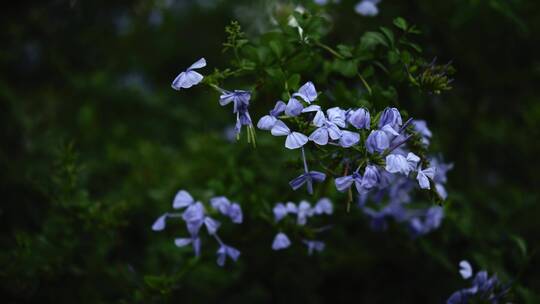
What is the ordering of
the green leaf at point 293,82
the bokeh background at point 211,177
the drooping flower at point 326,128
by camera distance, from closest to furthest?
the drooping flower at point 326,128 < the green leaf at point 293,82 < the bokeh background at point 211,177

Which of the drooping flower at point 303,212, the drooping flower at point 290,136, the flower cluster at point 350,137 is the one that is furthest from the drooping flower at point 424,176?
the drooping flower at point 303,212

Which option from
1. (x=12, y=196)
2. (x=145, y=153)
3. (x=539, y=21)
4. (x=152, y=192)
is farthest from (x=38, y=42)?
(x=539, y=21)

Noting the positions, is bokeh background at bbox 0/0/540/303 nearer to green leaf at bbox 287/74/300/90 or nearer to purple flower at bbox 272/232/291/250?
purple flower at bbox 272/232/291/250

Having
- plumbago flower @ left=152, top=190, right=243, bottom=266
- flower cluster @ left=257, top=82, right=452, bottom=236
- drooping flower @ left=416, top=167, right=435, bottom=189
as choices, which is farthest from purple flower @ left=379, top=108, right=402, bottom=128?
plumbago flower @ left=152, top=190, right=243, bottom=266

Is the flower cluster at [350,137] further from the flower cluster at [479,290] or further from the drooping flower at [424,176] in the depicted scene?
the flower cluster at [479,290]

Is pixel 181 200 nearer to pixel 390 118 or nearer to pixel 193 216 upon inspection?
pixel 193 216
